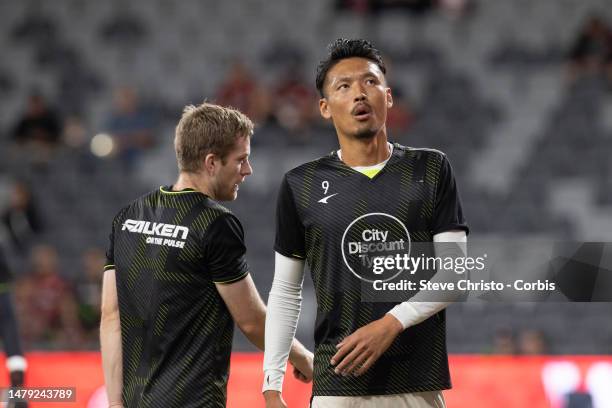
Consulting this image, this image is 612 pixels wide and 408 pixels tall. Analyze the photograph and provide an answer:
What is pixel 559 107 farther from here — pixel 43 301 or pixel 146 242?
pixel 146 242

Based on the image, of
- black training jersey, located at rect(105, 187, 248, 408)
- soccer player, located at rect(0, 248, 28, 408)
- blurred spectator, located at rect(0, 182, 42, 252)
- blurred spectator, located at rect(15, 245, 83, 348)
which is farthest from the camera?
blurred spectator, located at rect(0, 182, 42, 252)

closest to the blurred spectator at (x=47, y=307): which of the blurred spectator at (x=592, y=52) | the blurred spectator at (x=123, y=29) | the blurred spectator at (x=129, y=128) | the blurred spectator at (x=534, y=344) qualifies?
the blurred spectator at (x=129, y=128)

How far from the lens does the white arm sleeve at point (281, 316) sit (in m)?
3.31

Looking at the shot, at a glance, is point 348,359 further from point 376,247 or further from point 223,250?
point 223,250

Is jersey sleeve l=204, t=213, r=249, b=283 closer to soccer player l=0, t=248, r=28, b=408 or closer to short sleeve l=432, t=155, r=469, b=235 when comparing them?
short sleeve l=432, t=155, r=469, b=235

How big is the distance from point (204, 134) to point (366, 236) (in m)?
0.68

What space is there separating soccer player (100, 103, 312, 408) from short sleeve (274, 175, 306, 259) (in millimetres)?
144

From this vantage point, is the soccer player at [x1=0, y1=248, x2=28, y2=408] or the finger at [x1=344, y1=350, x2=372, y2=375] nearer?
the finger at [x1=344, y1=350, x2=372, y2=375]

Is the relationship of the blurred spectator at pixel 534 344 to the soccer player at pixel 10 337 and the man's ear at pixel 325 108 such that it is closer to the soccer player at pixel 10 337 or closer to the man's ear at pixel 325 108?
the soccer player at pixel 10 337

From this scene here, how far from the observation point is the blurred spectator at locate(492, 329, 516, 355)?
26.6 feet

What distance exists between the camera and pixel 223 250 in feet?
10.7

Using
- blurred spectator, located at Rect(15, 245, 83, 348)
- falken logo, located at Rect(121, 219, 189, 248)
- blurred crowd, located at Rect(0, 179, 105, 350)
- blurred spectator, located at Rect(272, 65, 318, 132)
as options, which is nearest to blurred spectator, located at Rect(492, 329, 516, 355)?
blurred crowd, located at Rect(0, 179, 105, 350)

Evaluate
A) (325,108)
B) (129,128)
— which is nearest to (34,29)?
(129,128)

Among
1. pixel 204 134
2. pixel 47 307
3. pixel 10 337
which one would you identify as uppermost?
pixel 47 307
